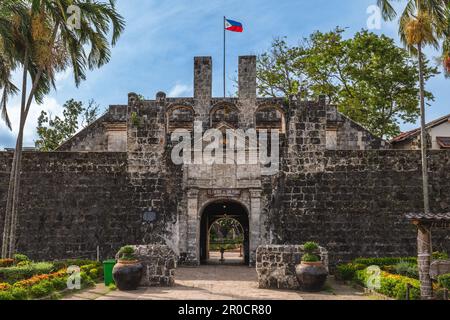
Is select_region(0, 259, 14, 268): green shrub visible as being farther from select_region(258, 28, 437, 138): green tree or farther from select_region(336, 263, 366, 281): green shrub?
select_region(258, 28, 437, 138): green tree

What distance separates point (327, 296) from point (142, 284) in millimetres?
5601

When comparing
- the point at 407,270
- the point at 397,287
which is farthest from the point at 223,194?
the point at 397,287

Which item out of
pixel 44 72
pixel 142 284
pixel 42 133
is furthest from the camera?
pixel 42 133

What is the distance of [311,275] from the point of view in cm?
1357

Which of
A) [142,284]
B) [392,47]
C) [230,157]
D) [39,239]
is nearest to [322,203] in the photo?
[230,157]

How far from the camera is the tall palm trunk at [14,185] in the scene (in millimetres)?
17422

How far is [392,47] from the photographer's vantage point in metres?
30.7

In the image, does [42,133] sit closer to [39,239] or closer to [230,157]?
[39,239]

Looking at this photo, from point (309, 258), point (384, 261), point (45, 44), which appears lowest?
point (384, 261)

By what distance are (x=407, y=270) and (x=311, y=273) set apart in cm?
356

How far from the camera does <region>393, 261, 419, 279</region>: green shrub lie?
48.3 feet

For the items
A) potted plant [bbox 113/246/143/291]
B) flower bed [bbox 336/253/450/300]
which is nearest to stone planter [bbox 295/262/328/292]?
flower bed [bbox 336/253/450/300]

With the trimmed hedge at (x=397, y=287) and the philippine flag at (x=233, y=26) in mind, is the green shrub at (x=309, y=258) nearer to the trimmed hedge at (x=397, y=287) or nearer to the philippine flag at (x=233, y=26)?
the trimmed hedge at (x=397, y=287)

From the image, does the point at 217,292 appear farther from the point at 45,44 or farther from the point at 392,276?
the point at 45,44
